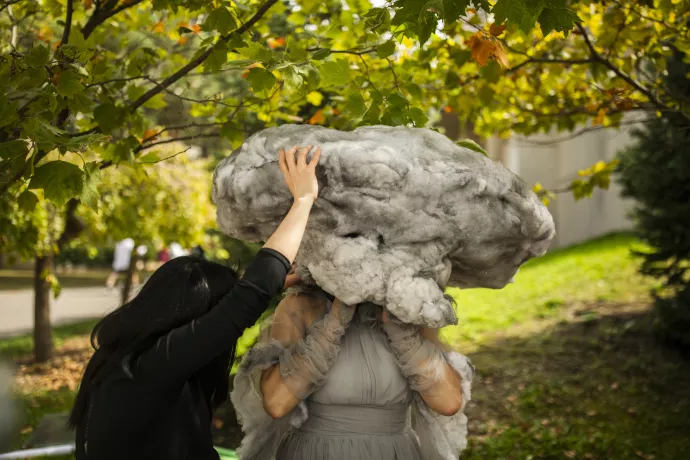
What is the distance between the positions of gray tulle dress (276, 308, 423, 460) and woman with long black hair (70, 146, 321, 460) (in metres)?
0.39

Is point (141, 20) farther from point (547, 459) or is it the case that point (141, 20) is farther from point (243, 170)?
point (547, 459)

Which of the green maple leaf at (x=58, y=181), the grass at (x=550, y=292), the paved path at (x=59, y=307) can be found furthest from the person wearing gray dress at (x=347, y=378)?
the paved path at (x=59, y=307)

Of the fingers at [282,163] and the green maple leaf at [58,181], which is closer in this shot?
the fingers at [282,163]

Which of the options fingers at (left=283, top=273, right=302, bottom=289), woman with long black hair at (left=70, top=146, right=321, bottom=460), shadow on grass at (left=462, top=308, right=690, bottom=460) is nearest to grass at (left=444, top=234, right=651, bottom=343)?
shadow on grass at (left=462, top=308, right=690, bottom=460)

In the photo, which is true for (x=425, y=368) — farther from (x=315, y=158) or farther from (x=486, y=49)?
(x=486, y=49)

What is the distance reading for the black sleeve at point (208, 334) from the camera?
215 cm

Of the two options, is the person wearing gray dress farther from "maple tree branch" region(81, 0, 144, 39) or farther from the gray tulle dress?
"maple tree branch" region(81, 0, 144, 39)

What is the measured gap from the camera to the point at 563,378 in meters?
7.42

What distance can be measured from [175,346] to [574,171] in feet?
54.0

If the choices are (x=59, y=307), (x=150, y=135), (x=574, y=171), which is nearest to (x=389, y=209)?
(x=150, y=135)

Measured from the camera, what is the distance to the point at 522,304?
10719 mm

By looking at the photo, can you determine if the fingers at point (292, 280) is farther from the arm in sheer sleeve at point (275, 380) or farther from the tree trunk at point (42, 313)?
the tree trunk at point (42, 313)

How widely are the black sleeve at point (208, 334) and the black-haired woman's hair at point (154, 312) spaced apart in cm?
12

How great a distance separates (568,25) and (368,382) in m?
1.53
